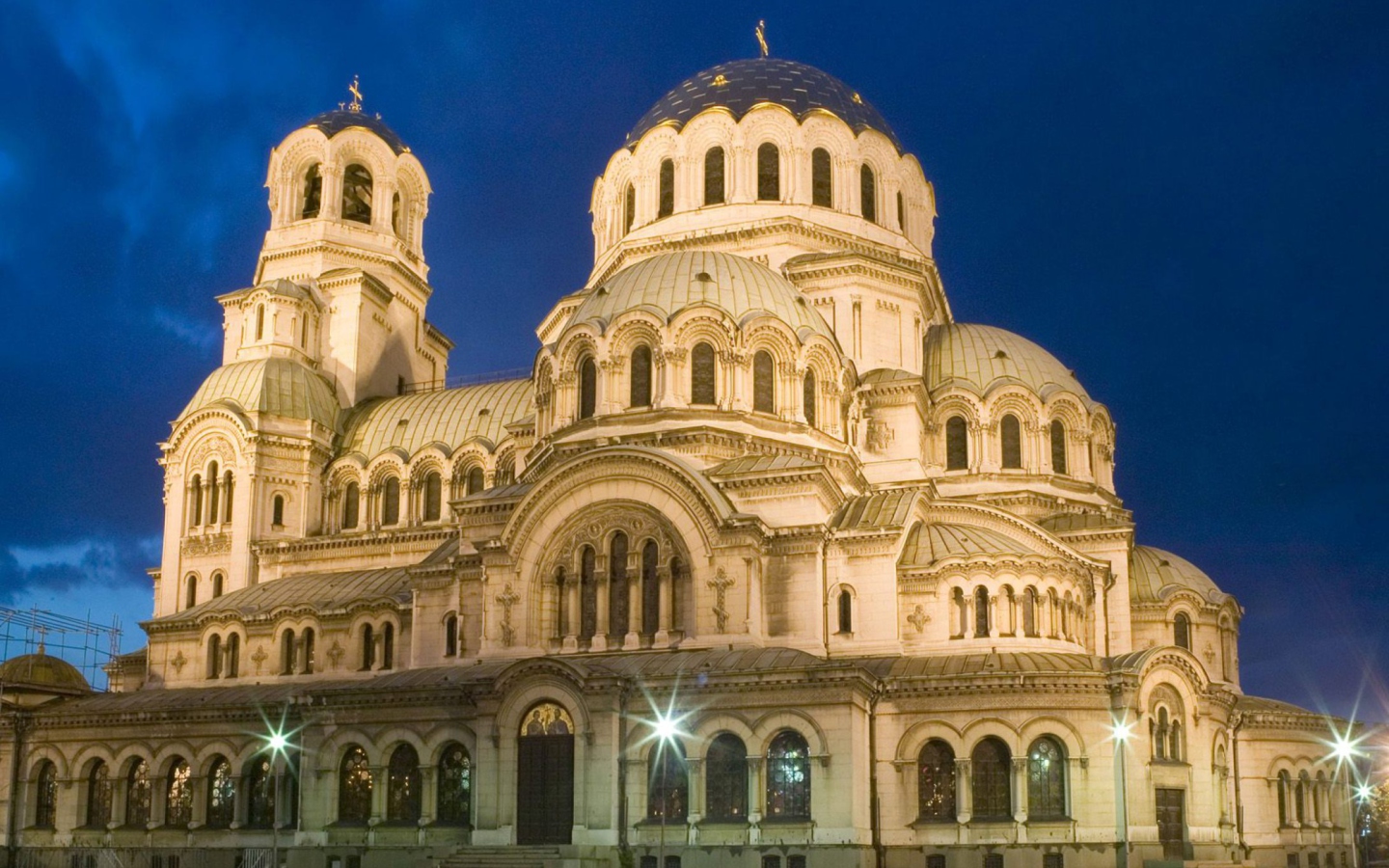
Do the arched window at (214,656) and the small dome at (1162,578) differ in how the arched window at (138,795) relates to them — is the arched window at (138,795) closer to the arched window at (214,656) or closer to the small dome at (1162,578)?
the arched window at (214,656)

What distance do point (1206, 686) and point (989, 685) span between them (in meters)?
6.71

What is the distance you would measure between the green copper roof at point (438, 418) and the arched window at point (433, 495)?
1.10 metres

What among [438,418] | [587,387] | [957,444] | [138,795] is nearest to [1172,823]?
[957,444]

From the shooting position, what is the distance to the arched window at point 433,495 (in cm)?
5303

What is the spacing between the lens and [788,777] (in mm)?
36094

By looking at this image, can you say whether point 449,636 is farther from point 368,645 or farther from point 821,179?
point 821,179

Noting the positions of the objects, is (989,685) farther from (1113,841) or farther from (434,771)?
(434,771)

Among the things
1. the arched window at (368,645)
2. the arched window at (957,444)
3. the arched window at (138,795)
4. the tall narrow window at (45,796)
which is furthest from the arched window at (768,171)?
the tall narrow window at (45,796)

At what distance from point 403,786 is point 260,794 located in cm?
524

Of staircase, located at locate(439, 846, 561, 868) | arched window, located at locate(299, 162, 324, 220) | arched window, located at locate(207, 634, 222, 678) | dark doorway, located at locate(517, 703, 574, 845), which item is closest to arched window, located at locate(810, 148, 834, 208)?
arched window, located at locate(299, 162, 324, 220)

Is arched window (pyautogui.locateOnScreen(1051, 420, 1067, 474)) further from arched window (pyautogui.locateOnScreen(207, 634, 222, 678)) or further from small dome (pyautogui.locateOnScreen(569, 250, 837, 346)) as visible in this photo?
arched window (pyautogui.locateOnScreen(207, 634, 222, 678))

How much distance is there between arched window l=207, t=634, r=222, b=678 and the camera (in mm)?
49281

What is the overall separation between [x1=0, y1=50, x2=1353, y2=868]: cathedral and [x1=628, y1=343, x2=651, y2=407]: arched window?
13.3 inches

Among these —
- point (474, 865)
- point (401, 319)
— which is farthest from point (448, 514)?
point (474, 865)
